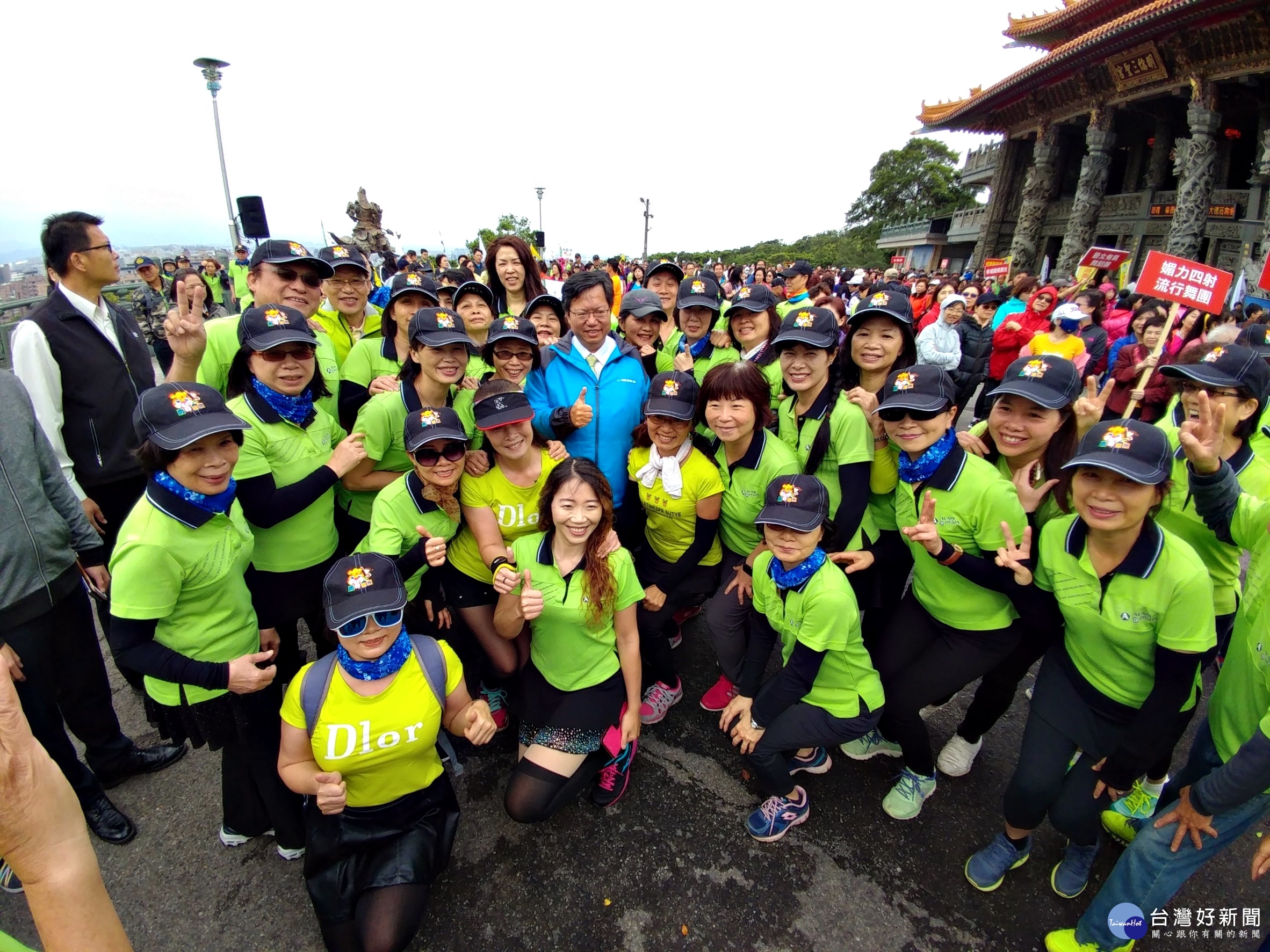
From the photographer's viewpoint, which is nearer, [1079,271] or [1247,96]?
[1079,271]

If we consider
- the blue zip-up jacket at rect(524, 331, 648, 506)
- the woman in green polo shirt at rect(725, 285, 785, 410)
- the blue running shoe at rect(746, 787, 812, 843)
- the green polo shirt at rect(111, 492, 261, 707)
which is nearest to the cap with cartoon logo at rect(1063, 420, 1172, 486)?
the woman in green polo shirt at rect(725, 285, 785, 410)

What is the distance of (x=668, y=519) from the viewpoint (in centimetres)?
A: 356

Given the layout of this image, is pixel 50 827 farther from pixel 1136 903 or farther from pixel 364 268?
pixel 364 268

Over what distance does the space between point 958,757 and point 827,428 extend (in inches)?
82.6

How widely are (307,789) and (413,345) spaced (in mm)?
2312

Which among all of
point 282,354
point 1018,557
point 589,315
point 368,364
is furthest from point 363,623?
point 1018,557

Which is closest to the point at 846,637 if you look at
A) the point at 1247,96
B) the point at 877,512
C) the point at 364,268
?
the point at 877,512

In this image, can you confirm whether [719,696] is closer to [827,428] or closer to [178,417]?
[827,428]

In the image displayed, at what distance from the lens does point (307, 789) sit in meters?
2.34

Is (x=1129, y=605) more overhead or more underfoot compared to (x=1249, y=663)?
more overhead

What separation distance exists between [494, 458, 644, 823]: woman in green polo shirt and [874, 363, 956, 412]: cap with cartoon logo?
5.01ft

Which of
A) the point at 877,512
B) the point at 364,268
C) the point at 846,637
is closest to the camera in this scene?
the point at 846,637

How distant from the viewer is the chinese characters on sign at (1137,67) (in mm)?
17016

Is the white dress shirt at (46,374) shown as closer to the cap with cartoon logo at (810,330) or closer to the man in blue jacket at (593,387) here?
the man in blue jacket at (593,387)
